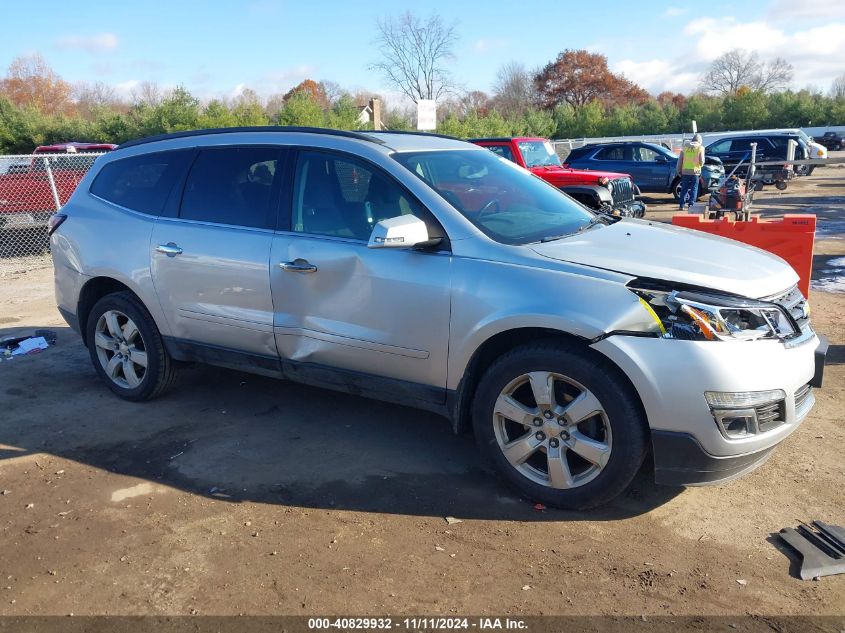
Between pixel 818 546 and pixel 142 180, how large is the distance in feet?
15.6

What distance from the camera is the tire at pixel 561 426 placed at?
3.40 m

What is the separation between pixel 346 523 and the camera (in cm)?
363

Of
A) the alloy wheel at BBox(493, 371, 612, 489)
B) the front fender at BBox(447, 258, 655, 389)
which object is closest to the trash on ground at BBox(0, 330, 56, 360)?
the front fender at BBox(447, 258, 655, 389)

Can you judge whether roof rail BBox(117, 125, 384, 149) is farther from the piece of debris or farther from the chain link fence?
the chain link fence

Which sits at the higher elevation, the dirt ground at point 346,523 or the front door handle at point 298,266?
the front door handle at point 298,266

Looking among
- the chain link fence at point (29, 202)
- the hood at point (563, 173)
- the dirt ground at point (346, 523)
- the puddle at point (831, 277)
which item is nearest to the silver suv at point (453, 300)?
the dirt ground at point (346, 523)

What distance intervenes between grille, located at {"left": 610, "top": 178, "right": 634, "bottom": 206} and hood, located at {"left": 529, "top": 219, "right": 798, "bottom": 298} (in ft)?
31.4

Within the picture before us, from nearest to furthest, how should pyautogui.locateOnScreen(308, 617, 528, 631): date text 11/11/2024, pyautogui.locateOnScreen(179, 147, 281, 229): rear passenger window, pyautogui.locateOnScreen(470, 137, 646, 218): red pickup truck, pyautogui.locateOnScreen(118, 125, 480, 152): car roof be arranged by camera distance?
pyautogui.locateOnScreen(308, 617, 528, 631): date text 11/11/2024 → pyautogui.locateOnScreen(118, 125, 480, 152): car roof → pyautogui.locateOnScreen(179, 147, 281, 229): rear passenger window → pyautogui.locateOnScreen(470, 137, 646, 218): red pickup truck

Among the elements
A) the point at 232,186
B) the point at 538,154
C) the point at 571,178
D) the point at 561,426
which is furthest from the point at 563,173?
the point at 561,426

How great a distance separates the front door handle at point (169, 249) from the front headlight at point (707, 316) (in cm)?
301

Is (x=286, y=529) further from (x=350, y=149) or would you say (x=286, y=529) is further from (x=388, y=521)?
(x=350, y=149)

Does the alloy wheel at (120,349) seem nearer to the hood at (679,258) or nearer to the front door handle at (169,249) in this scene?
the front door handle at (169,249)

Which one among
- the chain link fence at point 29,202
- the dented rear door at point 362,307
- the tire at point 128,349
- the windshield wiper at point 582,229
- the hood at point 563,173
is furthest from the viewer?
the hood at point 563,173

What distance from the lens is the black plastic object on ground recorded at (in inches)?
122
